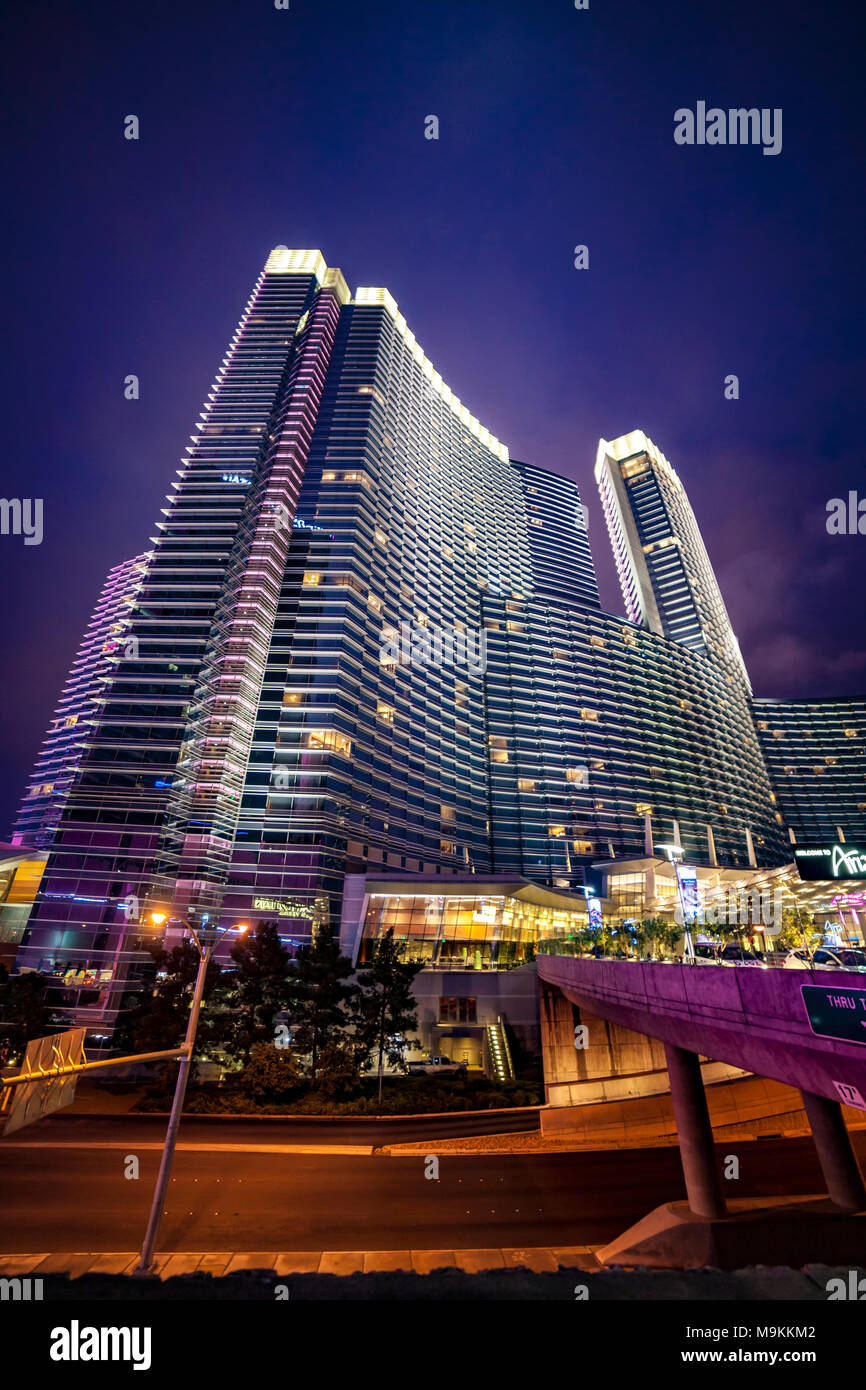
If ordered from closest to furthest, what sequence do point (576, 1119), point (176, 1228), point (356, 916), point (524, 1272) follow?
1. point (524, 1272)
2. point (176, 1228)
3. point (576, 1119)
4. point (356, 916)

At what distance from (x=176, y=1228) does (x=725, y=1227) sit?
1536cm

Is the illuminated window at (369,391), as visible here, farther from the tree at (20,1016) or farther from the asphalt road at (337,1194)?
the asphalt road at (337,1194)

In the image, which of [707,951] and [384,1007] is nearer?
[707,951]

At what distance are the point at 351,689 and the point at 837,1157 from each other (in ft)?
195

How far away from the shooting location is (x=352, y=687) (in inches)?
2741

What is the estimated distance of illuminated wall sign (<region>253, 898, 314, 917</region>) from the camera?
181 feet

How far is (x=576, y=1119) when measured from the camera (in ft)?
88.6

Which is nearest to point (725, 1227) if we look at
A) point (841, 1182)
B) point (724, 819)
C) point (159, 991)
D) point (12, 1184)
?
point (841, 1182)

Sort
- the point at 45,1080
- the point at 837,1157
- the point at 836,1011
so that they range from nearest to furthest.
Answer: the point at 45,1080, the point at 836,1011, the point at 837,1157

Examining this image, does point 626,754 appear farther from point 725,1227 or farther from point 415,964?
point 725,1227

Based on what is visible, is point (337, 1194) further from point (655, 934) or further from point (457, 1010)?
point (457, 1010)

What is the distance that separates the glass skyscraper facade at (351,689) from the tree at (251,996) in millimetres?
17921

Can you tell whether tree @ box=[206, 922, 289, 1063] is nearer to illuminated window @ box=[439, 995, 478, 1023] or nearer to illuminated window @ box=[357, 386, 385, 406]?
illuminated window @ box=[439, 995, 478, 1023]

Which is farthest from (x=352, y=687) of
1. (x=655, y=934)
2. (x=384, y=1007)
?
(x=655, y=934)
